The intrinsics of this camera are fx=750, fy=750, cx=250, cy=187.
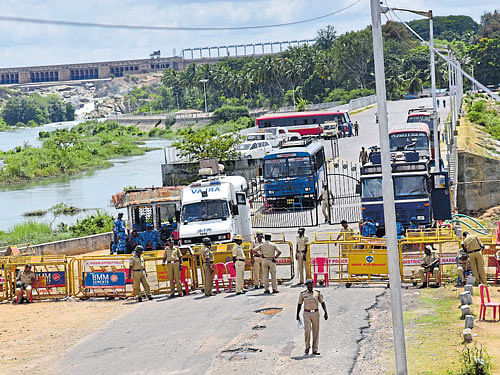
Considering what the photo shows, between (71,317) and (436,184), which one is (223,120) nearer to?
(436,184)

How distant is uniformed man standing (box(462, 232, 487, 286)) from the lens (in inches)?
755

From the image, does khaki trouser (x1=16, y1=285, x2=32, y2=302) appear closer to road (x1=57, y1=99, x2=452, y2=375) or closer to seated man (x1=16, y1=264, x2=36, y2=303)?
seated man (x1=16, y1=264, x2=36, y2=303)

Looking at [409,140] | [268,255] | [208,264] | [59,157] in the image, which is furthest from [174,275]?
[59,157]

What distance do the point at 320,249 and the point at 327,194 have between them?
697cm

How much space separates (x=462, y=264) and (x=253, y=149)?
34.1 meters

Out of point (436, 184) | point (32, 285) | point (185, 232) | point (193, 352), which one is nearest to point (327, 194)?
point (436, 184)

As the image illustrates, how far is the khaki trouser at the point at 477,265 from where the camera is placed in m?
19.2

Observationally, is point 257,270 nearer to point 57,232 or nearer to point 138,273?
point 138,273

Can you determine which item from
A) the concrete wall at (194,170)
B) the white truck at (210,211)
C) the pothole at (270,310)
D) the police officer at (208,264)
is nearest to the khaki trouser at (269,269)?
the police officer at (208,264)

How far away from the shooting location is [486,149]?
47406 mm

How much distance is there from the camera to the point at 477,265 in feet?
63.3

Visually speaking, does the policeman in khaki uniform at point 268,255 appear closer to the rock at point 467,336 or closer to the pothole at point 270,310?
the pothole at point 270,310

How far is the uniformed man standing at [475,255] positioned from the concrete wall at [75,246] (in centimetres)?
1843

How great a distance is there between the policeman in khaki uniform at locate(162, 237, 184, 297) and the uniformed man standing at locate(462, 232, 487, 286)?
7.71 metres
